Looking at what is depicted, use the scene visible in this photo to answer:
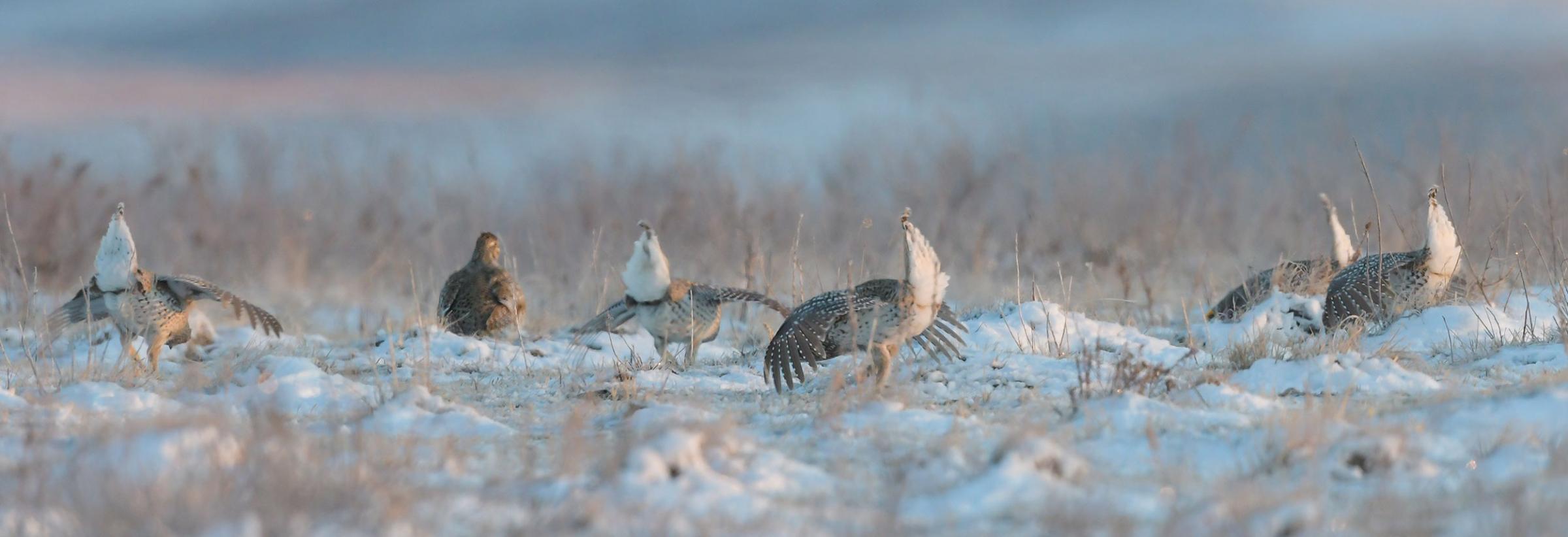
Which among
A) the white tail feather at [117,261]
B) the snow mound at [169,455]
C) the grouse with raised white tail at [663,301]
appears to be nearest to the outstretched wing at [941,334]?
the grouse with raised white tail at [663,301]

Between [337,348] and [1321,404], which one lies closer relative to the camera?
[1321,404]

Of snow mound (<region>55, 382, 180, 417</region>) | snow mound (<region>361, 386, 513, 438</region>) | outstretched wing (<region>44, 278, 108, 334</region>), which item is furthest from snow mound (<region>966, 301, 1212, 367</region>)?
outstretched wing (<region>44, 278, 108, 334</region>)

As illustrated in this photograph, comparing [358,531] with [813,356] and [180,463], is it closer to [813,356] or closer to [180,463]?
[180,463]

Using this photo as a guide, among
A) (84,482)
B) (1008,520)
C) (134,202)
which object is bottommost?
(1008,520)

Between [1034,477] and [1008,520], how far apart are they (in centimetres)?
31

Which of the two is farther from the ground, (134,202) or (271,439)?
(134,202)

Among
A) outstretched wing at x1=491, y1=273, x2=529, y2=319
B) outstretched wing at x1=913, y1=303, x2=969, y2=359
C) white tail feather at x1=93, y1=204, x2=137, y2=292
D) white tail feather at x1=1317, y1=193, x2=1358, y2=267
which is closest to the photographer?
outstretched wing at x1=913, y1=303, x2=969, y2=359

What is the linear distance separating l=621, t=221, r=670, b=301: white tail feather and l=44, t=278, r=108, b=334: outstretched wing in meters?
2.77

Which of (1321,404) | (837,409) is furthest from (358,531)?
(1321,404)

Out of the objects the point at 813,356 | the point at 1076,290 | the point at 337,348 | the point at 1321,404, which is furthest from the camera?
the point at 1076,290

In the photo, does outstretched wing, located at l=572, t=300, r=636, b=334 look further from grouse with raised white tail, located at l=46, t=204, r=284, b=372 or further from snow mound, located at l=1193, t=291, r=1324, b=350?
snow mound, located at l=1193, t=291, r=1324, b=350

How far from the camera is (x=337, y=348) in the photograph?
791 centimetres

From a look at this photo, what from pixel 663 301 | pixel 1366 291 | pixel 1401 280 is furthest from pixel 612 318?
pixel 1401 280

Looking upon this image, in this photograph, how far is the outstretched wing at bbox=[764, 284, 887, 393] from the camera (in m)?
5.35
